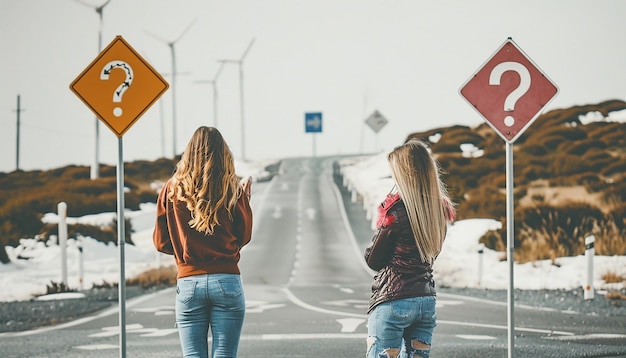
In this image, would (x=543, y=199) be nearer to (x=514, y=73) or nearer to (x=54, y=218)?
(x=54, y=218)

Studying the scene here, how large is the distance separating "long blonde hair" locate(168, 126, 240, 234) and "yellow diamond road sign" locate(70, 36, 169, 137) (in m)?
3.69

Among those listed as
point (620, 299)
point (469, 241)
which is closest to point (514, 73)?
point (620, 299)

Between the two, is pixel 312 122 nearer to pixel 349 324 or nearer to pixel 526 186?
pixel 526 186

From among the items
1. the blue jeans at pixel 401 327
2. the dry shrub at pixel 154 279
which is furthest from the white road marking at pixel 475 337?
the dry shrub at pixel 154 279

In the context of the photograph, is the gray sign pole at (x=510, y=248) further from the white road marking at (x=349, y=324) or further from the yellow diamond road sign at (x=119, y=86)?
the white road marking at (x=349, y=324)

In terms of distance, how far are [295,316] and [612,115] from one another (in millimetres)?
55305

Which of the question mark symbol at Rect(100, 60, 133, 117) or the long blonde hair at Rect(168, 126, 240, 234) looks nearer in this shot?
the long blonde hair at Rect(168, 126, 240, 234)

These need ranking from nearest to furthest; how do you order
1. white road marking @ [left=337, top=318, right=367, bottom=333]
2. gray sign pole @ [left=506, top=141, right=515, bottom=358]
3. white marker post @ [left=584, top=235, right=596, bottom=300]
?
gray sign pole @ [left=506, top=141, right=515, bottom=358]
white road marking @ [left=337, top=318, right=367, bottom=333]
white marker post @ [left=584, top=235, right=596, bottom=300]

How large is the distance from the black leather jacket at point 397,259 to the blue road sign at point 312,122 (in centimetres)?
6444

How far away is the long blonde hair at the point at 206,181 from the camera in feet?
17.3

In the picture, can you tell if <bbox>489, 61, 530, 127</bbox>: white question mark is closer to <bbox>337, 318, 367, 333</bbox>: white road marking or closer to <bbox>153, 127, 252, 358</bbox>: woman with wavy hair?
<bbox>153, 127, 252, 358</bbox>: woman with wavy hair

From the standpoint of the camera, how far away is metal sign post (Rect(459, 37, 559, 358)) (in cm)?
883

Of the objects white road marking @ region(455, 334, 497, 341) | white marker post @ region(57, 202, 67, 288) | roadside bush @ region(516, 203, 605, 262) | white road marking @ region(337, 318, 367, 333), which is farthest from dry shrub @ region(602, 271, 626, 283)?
white marker post @ region(57, 202, 67, 288)

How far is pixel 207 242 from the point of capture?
531cm
